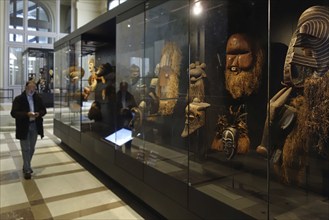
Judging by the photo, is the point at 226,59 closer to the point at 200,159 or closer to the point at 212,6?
the point at 212,6

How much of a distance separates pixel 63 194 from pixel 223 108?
2489 millimetres

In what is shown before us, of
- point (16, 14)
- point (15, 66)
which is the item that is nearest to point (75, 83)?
point (15, 66)

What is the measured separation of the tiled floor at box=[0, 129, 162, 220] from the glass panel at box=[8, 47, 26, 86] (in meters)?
12.4

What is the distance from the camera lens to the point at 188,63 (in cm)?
296

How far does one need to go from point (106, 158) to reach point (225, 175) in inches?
83.3

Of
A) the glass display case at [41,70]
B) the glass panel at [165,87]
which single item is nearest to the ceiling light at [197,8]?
the glass panel at [165,87]

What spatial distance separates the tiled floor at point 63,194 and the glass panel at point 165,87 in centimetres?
70

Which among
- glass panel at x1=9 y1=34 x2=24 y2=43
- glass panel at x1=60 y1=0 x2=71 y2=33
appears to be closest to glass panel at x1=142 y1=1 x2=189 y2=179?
glass panel at x1=9 y1=34 x2=24 y2=43

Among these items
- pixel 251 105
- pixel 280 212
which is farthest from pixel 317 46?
pixel 280 212

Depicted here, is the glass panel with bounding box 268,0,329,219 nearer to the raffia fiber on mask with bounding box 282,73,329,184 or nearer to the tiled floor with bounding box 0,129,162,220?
the raffia fiber on mask with bounding box 282,73,329,184

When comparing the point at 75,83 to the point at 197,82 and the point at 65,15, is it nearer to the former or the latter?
the point at 197,82

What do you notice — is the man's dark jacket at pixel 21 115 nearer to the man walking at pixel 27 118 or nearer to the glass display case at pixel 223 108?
the man walking at pixel 27 118

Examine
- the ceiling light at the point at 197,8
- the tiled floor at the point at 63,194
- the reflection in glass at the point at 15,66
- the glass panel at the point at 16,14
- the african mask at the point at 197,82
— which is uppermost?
the glass panel at the point at 16,14

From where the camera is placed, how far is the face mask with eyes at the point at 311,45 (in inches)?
66.1
